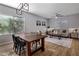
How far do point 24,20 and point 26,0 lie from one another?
441 millimetres

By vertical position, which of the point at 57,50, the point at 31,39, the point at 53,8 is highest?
the point at 53,8

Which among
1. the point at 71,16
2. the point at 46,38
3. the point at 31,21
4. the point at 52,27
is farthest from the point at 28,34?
the point at 71,16

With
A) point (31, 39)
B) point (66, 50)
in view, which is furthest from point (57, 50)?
point (31, 39)

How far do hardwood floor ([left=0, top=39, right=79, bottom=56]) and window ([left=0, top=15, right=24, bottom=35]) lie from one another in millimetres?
335

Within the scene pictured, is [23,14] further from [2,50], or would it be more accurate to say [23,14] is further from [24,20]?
[2,50]

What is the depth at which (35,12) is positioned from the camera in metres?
1.83

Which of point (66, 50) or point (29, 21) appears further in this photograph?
point (29, 21)

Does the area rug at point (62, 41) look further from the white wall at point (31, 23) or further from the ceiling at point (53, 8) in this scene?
the ceiling at point (53, 8)

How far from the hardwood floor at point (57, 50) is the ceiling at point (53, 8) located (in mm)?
663

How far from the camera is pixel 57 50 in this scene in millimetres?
1797

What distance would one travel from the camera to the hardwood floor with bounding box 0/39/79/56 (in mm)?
1741

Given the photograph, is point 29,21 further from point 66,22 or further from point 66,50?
point 66,50

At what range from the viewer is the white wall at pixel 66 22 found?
177 cm

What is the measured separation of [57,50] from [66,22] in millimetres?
668
